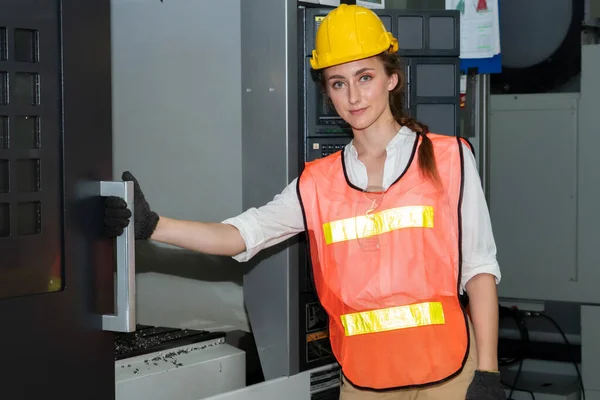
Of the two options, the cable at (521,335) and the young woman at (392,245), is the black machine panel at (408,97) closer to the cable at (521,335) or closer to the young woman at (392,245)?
the young woman at (392,245)

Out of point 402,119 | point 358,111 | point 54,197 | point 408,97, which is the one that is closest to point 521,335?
point 408,97

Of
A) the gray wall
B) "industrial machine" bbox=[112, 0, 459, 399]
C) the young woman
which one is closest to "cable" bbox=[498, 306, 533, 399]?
"industrial machine" bbox=[112, 0, 459, 399]

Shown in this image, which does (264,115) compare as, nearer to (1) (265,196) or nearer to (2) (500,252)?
(1) (265,196)

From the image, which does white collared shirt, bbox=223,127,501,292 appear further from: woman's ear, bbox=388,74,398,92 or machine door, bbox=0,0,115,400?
machine door, bbox=0,0,115,400

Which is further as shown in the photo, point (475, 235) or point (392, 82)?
point (392, 82)

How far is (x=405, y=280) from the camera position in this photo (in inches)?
67.8

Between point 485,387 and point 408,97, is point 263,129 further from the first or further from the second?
point 485,387

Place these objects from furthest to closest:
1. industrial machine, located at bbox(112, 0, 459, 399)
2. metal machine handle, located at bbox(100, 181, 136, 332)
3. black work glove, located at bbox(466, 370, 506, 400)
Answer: industrial machine, located at bbox(112, 0, 459, 399) → black work glove, located at bbox(466, 370, 506, 400) → metal machine handle, located at bbox(100, 181, 136, 332)

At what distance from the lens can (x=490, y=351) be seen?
5.62 feet

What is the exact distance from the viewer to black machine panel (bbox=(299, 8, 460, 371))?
2242 mm

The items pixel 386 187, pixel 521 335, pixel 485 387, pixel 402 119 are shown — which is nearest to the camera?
pixel 485 387

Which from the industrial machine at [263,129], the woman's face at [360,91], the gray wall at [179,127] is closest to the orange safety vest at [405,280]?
the woman's face at [360,91]

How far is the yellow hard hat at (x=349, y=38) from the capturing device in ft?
5.92

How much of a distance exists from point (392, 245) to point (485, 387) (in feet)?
1.16
